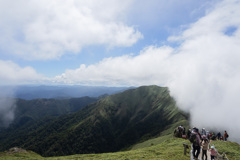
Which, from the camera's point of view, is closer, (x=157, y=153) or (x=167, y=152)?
(x=167, y=152)

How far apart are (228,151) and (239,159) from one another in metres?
4.23

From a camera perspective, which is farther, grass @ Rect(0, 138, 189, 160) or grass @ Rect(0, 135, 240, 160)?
grass @ Rect(0, 135, 240, 160)

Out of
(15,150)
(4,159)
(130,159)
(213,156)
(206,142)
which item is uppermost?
(206,142)

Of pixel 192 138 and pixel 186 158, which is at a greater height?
pixel 192 138

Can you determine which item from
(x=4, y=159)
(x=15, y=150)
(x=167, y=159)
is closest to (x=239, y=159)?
(x=167, y=159)

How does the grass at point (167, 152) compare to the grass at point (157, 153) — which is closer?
the grass at point (157, 153)

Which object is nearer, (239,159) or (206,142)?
(206,142)

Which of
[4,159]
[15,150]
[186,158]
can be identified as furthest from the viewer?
[15,150]

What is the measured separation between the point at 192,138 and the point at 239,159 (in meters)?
16.6

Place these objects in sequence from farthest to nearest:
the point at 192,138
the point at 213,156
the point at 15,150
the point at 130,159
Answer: the point at 15,150
the point at 130,159
the point at 213,156
the point at 192,138

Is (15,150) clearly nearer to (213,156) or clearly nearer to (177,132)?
(177,132)

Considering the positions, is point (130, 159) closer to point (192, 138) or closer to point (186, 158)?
point (186, 158)

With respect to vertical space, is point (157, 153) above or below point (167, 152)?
below

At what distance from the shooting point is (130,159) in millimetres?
32469
